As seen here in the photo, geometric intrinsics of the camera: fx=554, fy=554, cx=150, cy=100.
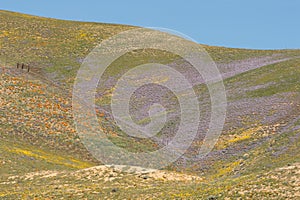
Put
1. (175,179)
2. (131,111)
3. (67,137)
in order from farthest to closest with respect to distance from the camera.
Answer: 1. (131,111)
2. (67,137)
3. (175,179)

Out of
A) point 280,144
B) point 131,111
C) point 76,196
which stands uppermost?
point 131,111

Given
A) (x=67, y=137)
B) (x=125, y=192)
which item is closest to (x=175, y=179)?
(x=125, y=192)

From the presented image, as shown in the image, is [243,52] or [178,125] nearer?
[178,125]

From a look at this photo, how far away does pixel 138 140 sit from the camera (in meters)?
62.5

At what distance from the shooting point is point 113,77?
9875cm

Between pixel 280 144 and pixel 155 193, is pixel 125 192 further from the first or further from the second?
pixel 280 144

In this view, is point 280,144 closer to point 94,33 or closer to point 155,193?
point 155,193

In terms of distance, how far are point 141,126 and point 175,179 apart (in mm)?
27834

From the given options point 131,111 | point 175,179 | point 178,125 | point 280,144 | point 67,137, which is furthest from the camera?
point 131,111

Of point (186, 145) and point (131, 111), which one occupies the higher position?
point (131, 111)

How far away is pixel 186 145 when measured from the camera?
62062 mm

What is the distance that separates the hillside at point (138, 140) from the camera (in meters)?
35.8

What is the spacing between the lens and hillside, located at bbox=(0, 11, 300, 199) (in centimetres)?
3575

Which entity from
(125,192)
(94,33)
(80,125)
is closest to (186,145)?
(80,125)
